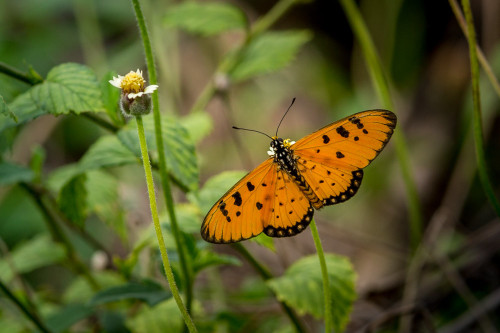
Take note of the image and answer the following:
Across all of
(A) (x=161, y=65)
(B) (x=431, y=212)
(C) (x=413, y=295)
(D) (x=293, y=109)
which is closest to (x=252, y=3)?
(D) (x=293, y=109)

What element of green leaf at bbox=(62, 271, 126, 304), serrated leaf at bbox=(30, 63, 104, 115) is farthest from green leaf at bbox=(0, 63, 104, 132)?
green leaf at bbox=(62, 271, 126, 304)

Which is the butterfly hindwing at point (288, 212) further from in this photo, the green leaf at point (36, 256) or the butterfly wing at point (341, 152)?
the green leaf at point (36, 256)

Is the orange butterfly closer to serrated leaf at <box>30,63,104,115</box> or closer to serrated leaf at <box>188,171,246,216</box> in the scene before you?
serrated leaf at <box>188,171,246,216</box>

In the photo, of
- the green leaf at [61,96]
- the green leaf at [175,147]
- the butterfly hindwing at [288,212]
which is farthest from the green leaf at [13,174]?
the butterfly hindwing at [288,212]

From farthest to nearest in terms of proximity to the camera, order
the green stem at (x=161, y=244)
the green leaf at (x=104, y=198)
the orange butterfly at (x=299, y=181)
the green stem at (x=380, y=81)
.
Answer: the green stem at (x=380, y=81)
the green leaf at (x=104, y=198)
the orange butterfly at (x=299, y=181)
the green stem at (x=161, y=244)

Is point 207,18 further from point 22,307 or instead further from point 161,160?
point 22,307

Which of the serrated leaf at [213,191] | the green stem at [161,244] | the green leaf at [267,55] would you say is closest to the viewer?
the green stem at [161,244]
